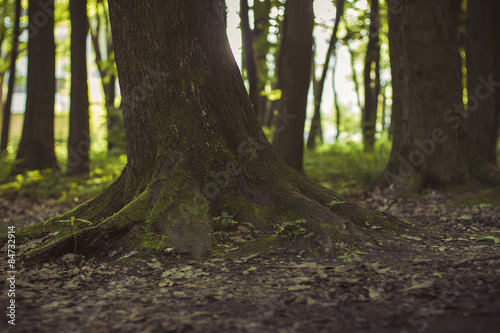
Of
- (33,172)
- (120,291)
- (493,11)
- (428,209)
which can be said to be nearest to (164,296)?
(120,291)

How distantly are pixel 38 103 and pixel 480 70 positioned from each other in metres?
10.4

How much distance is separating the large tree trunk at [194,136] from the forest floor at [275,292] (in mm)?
556

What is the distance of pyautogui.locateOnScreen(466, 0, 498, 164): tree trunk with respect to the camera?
10.4 metres

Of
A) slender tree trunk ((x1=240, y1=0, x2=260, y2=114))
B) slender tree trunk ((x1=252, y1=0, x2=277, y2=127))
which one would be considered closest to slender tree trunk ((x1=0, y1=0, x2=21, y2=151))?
slender tree trunk ((x1=252, y1=0, x2=277, y2=127))

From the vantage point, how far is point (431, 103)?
25.8 ft

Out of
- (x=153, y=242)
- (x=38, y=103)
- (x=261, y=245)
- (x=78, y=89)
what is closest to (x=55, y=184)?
(x=38, y=103)

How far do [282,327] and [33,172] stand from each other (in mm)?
9559

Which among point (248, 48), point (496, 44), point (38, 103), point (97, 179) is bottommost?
point (97, 179)

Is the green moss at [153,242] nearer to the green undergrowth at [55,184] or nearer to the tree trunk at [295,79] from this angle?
the tree trunk at [295,79]

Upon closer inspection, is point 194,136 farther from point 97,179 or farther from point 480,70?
point 480,70

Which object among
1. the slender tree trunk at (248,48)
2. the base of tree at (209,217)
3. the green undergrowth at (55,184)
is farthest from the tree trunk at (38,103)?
the base of tree at (209,217)

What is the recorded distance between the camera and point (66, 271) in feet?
12.2

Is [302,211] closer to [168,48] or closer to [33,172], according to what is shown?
[168,48]

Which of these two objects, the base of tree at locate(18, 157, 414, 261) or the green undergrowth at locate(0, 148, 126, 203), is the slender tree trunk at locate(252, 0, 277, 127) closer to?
the green undergrowth at locate(0, 148, 126, 203)
